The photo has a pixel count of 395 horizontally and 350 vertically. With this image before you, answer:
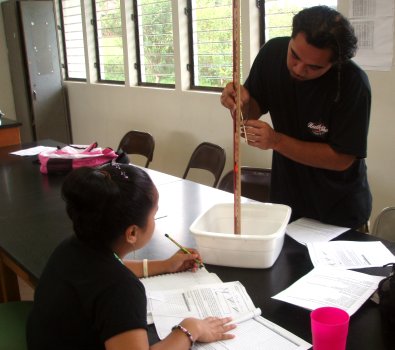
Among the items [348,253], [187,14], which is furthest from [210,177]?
[348,253]

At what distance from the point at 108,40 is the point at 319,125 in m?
3.70

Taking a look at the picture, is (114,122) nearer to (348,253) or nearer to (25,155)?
(25,155)

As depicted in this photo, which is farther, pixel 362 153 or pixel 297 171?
pixel 297 171

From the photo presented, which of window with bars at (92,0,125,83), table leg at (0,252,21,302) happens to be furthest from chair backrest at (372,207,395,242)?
window with bars at (92,0,125,83)

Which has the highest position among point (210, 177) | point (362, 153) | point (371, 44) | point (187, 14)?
point (187, 14)

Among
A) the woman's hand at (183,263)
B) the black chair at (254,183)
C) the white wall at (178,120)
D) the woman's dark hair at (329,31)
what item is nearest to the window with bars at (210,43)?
the white wall at (178,120)

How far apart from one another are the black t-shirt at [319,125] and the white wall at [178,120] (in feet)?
3.20

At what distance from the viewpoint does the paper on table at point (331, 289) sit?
1155 millimetres

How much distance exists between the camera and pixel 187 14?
3.77m

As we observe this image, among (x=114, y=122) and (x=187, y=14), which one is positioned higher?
(x=187, y=14)

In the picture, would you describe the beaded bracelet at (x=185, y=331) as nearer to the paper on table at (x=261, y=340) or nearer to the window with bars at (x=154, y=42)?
the paper on table at (x=261, y=340)

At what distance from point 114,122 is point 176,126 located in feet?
3.41

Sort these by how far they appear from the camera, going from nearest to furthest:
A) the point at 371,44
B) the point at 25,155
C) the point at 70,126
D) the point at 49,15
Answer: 1. the point at 371,44
2. the point at 25,155
3. the point at 49,15
4. the point at 70,126

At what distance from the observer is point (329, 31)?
4.64 feet
